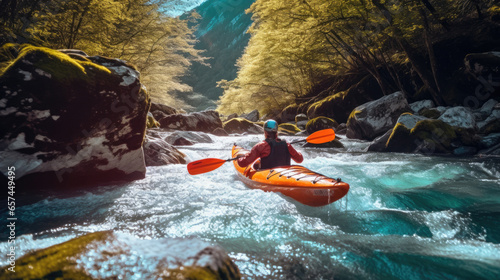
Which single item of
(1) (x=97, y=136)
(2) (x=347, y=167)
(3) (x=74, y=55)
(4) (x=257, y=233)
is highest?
(3) (x=74, y=55)

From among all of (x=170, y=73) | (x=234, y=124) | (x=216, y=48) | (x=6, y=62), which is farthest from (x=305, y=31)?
(x=216, y=48)

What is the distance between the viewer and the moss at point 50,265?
1109 millimetres

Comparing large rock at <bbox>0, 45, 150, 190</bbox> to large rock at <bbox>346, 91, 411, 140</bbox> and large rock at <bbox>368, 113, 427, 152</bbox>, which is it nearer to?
large rock at <bbox>368, 113, 427, 152</bbox>

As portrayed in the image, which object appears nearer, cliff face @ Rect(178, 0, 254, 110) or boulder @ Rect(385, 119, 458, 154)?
boulder @ Rect(385, 119, 458, 154)

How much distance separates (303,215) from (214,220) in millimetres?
991

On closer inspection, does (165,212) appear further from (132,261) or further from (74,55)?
(74,55)

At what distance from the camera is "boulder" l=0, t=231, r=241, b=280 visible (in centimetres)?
117

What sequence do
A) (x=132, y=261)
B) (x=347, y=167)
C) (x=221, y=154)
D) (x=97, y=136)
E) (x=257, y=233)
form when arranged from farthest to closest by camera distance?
1. (x=221, y=154)
2. (x=347, y=167)
3. (x=97, y=136)
4. (x=257, y=233)
5. (x=132, y=261)

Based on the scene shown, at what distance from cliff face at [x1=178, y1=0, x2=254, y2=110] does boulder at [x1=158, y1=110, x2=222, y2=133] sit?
173 feet

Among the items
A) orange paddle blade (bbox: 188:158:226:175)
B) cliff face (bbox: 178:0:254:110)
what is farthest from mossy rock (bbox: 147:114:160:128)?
cliff face (bbox: 178:0:254:110)

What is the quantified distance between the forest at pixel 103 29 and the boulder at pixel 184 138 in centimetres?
349

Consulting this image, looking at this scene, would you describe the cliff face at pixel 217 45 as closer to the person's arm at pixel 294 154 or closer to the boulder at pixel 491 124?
the boulder at pixel 491 124

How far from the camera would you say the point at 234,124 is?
1588 centimetres

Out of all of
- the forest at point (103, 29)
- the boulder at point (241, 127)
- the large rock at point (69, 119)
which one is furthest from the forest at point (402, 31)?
the large rock at point (69, 119)
